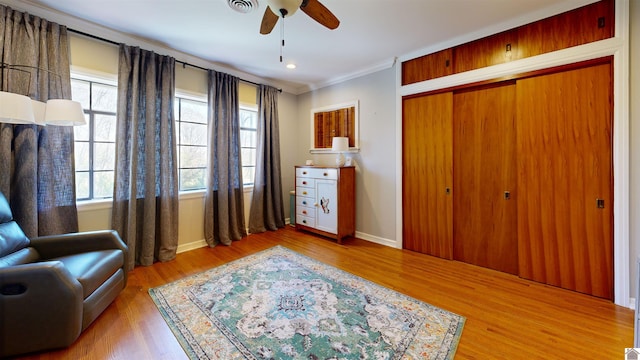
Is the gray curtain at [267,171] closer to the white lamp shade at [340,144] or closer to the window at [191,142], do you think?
the window at [191,142]

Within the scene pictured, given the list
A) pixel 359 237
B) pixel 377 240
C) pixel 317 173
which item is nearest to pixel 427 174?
→ pixel 377 240

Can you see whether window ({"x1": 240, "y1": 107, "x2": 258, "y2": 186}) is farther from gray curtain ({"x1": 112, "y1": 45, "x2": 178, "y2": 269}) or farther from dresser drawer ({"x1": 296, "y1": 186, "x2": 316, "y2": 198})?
gray curtain ({"x1": 112, "y1": 45, "x2": 178, "y2": 269})

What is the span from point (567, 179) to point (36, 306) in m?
4.12

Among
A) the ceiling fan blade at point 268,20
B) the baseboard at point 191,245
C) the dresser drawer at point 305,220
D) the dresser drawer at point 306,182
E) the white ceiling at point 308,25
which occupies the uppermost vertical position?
the white ceiling at point 308,25

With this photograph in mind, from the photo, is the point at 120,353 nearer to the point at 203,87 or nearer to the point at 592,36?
the point at 203,87

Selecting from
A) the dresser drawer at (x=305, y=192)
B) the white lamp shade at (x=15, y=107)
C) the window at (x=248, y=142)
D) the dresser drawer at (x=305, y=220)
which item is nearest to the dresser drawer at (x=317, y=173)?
the dresser drawer at (x=305, y=192)

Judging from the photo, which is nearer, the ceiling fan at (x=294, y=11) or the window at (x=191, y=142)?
the ceiling fan at (x=294, y=11)

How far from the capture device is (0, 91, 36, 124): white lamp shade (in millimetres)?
1674

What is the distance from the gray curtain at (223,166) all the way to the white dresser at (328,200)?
103 centimetres

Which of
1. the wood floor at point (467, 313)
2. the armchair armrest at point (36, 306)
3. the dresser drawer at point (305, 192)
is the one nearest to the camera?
the armchair armrest at point (36, 306)

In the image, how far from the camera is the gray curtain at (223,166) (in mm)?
3533

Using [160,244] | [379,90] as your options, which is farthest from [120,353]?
[379,90]

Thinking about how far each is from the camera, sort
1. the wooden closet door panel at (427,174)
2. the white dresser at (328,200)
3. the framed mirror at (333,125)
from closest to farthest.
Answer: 1. the wooden closet door panel at (427,174)
2. the white dresser at (328,200)
3. the framed mirror at (333,125)

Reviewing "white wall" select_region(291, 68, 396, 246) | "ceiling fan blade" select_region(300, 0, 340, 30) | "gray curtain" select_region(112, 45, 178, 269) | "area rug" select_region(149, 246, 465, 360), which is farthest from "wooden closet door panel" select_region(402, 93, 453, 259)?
"gray curtain" select_region(112, 45, 178, 269)
